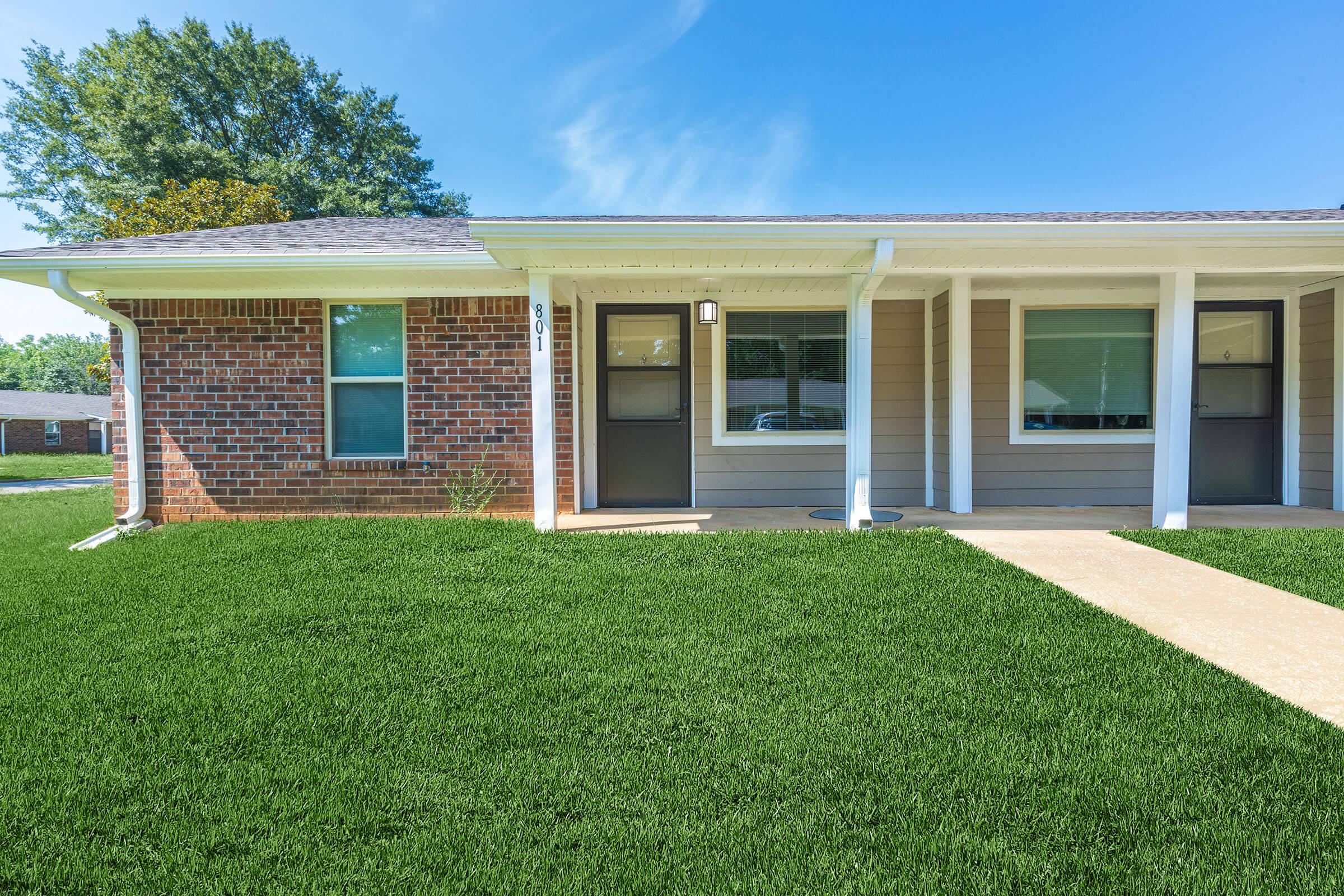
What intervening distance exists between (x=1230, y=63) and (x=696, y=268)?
58.5ft

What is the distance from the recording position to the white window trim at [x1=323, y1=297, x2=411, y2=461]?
243 inches

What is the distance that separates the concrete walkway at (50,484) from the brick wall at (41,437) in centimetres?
2081

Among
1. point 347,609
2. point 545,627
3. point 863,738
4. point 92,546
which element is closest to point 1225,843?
point 863,738

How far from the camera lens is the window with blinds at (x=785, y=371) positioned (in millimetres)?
6988

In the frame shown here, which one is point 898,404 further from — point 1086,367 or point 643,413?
point 643,413

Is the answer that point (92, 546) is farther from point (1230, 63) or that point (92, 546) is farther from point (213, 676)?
point (1230, 63)

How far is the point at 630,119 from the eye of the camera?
19578 mm

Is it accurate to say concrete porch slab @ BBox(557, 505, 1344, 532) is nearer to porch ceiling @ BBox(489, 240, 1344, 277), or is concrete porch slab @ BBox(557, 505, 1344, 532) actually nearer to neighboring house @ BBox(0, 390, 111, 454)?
porch ceiling @ BBox(489, 240, 1344, 277)

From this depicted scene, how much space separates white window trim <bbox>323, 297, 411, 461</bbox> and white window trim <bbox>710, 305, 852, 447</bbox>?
295 centimetres

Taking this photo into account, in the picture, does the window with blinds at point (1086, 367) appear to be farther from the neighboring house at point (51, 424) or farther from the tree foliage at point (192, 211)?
the neighboring house at point (51, 424)

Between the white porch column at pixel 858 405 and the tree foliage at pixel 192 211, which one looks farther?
the tree foliage at pixel 192 211

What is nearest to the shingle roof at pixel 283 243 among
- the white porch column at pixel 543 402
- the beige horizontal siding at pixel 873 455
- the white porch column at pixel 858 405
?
the white porch column at pixel 543 402

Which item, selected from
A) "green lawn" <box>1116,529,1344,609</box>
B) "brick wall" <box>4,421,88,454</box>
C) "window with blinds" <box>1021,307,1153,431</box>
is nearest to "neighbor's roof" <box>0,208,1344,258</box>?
"window with blinds" <box>1021,307,1153,431</box>

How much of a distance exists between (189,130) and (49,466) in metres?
10.9
